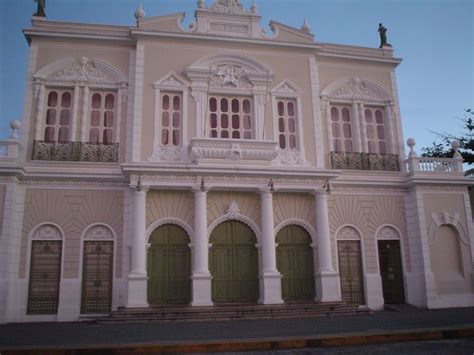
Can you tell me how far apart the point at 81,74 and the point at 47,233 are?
5.31m

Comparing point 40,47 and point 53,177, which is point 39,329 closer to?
point 53,177

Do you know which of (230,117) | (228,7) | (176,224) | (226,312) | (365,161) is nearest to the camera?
(226,312)

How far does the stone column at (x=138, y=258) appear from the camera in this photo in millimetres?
13234

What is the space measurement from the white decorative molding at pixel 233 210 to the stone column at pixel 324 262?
8.61ft

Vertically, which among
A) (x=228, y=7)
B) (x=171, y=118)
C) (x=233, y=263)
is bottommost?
(x=233, y=263)

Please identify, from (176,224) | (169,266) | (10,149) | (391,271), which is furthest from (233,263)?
(10,149)

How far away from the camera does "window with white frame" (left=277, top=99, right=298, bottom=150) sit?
52.5ft

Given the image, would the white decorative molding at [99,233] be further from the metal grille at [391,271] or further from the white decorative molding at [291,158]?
the metal grille at [391,271]

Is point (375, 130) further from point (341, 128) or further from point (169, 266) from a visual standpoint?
point (169, 266)

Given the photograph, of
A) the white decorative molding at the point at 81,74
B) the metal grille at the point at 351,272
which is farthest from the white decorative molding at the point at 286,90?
the metal grille at the point at 351,272

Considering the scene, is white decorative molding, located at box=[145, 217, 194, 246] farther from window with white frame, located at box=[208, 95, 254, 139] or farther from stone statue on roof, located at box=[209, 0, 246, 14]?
stone statue on roof, located at box=[209, 0, 246, 14]

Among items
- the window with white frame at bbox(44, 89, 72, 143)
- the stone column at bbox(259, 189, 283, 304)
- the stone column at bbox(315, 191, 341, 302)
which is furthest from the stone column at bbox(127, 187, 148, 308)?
the stone column at bbox(315, 191, 341, 302)

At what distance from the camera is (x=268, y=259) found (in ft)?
47.0

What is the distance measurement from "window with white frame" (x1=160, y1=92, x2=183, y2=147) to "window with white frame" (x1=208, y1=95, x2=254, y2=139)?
104cm
